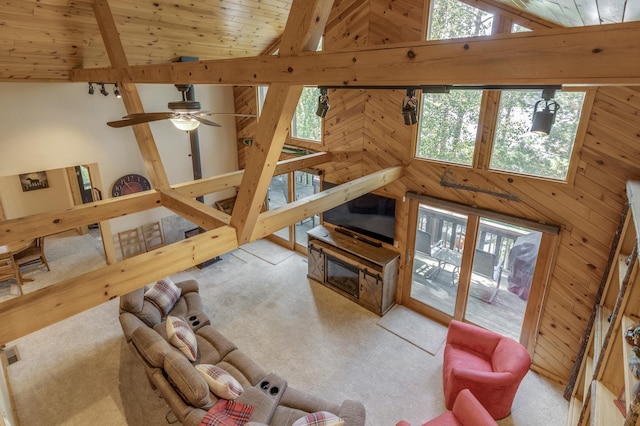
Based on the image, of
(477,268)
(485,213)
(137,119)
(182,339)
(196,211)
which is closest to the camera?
(137,119)

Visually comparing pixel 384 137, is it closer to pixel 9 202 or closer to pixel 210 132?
pixel 210 132

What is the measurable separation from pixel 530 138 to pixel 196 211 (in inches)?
150

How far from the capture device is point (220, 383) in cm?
333

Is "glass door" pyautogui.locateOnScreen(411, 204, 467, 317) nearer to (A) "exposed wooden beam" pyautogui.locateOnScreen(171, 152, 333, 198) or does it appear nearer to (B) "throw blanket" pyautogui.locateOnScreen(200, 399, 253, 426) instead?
(A) "exposed wooden beam" pyautogui.locateOnScreen(171, 152, 333, 198)

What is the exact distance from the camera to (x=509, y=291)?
4750 millimetres

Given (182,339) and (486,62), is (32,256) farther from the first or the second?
(486,62)

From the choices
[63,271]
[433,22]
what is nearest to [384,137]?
[433,22]

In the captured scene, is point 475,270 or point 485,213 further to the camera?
point 475,270

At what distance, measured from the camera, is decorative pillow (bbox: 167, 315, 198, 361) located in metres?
3.86

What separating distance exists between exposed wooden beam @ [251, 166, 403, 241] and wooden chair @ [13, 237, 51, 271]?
5.85 metres

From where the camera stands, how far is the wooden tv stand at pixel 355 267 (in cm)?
540

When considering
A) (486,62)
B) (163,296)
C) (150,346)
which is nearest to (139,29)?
(163,296)

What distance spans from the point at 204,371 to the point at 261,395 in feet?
2.08

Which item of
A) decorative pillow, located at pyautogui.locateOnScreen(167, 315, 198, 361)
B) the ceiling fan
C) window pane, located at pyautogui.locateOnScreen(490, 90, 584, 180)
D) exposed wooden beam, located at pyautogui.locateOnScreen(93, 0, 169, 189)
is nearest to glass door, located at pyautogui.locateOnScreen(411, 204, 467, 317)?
window pane, located at pyautogui.locateOnScreen(490, 90, 584, 180)
